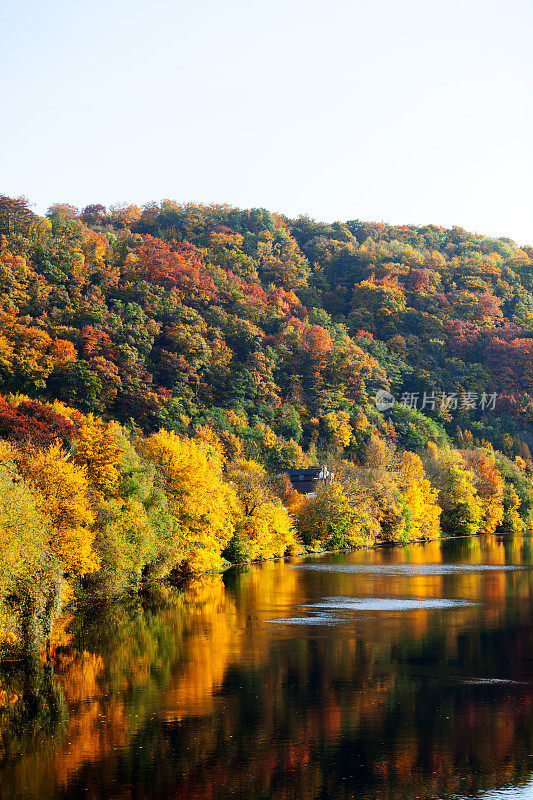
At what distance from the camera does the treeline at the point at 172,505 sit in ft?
107

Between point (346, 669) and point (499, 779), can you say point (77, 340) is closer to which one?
point (346, 669)

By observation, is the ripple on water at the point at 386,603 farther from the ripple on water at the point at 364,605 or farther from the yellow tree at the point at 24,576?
the yellow tree at the point at 24,576

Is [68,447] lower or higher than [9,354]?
lower

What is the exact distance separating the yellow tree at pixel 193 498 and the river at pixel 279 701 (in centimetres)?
689

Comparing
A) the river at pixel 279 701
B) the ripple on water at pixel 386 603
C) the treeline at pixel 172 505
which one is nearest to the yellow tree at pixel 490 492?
the treeline at pixel 172 505

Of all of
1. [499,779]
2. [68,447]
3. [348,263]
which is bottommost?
[499,779]

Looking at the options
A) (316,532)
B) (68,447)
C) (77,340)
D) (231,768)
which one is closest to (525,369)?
(316,532)

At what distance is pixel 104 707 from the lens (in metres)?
25.5

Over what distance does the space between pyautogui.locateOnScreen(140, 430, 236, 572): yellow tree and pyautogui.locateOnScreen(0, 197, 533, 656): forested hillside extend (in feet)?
0.46

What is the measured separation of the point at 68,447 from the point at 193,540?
9792mm

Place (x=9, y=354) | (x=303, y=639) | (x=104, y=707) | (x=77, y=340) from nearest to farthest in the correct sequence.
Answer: (x=104, y=707)
(x=303, y=639)
(x=9, y=354)
(x=77, y=340)

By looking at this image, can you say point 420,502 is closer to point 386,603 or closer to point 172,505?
point 172,505

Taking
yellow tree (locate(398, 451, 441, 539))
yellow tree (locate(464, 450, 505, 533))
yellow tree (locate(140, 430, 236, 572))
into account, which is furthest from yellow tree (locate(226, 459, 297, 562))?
yellow tree (locate(464, 450, 505, 533))

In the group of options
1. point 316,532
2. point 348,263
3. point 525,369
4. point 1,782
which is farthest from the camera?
point 348,263
